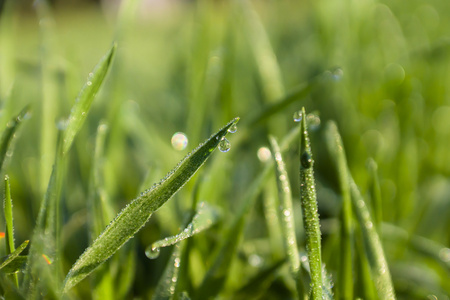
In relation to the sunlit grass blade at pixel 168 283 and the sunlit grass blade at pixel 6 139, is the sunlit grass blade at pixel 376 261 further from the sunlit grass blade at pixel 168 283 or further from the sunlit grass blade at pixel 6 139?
the sunlit grass blade at pixel 6 139

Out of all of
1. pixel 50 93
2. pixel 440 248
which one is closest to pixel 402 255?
pixel 440 248

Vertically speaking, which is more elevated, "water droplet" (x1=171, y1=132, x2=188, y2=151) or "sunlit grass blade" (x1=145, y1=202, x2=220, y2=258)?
"water droplet" (x1=171, y1=132, x2=188, y2=151)

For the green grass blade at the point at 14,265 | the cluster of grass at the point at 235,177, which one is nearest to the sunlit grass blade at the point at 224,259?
the cluster of grass at the point at 235,177

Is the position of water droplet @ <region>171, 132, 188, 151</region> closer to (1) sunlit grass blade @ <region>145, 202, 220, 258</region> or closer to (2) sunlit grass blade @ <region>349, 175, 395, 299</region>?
(1) sunlit grass blade @ <region>145, 202, 220, 258</region>

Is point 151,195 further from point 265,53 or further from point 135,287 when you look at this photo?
point 265,53

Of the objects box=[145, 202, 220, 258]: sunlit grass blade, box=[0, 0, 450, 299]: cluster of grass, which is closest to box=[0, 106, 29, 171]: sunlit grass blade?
box=[0, 0, 450, 299]: cluster of grass

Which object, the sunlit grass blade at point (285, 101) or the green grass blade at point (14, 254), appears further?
the sunlit grass blade at point (285, 101)

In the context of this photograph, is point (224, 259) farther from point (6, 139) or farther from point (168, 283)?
point (6, 139)
